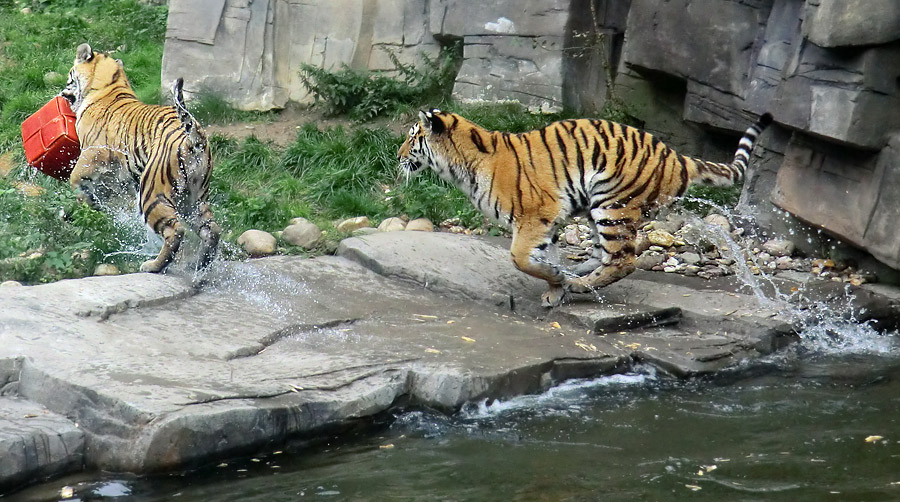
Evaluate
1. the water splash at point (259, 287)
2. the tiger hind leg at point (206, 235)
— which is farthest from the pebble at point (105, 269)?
the water splash at point (259, 287)

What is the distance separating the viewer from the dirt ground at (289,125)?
9633mm

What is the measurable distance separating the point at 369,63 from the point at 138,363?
601 centimetres

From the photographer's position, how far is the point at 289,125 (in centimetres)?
1004

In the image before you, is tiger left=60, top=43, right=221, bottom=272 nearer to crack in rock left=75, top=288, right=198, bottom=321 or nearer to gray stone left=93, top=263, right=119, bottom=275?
gray stone left=93, top=263, right=119, bottom=275

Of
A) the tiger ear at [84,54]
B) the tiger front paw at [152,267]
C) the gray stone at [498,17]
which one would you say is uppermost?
the gray stone at [498,17]

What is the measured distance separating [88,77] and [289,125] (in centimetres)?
265

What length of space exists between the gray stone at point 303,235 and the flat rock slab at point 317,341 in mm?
663

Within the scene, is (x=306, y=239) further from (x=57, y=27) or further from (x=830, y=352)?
(x=57, y=27)

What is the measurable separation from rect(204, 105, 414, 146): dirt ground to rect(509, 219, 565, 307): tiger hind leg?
3.46m

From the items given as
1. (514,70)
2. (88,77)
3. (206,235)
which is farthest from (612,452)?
(514,70)

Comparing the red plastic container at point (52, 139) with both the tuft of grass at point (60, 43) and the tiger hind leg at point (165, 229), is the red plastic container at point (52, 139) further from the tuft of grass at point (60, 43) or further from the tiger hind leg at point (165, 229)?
the tuft of grass at point (60, 43)

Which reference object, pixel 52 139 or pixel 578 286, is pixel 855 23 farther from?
pixel 52 139

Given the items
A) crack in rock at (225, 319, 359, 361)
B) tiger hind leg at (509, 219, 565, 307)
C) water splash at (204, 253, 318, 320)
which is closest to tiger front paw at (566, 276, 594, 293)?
tiger hind leg at (509, 219, 565, 307)

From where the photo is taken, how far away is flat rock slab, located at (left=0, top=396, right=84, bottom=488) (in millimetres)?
4121
